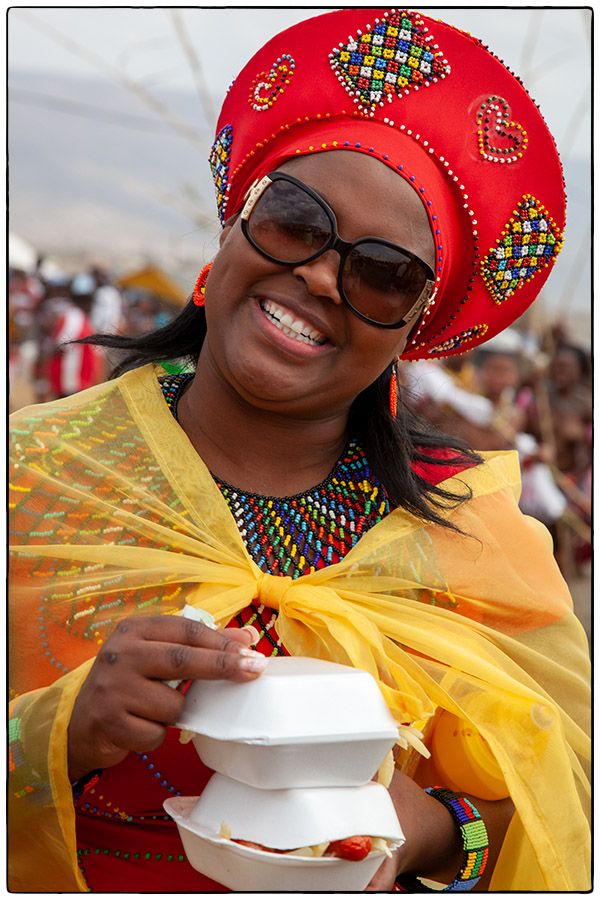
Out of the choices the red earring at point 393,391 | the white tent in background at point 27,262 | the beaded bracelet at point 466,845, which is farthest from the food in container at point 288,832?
the white tent in background at point 27,262

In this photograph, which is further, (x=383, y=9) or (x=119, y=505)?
(x=383, y=9)

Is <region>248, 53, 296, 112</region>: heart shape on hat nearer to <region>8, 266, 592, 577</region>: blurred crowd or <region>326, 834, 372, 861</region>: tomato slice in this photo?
<region>326, 834, 372, 861</region>: tomato slice

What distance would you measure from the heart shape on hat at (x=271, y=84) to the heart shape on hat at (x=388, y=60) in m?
0.10

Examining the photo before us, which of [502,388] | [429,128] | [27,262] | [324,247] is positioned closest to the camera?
[324,247]

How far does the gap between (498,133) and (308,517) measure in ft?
2.98

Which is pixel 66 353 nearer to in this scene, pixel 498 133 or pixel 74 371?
pixel 74 371

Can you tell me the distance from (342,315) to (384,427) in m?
0.49

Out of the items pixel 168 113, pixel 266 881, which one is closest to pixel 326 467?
pixel 266 881

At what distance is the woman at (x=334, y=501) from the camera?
227 centimetres

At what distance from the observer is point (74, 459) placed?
8.04 ft

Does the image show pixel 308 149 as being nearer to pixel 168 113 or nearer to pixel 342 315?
pixel 342 315

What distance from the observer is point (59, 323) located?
47.6ft

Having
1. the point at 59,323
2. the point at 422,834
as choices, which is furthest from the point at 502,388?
the point at 422,834

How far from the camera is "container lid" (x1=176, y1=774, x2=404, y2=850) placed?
5.83 feet
